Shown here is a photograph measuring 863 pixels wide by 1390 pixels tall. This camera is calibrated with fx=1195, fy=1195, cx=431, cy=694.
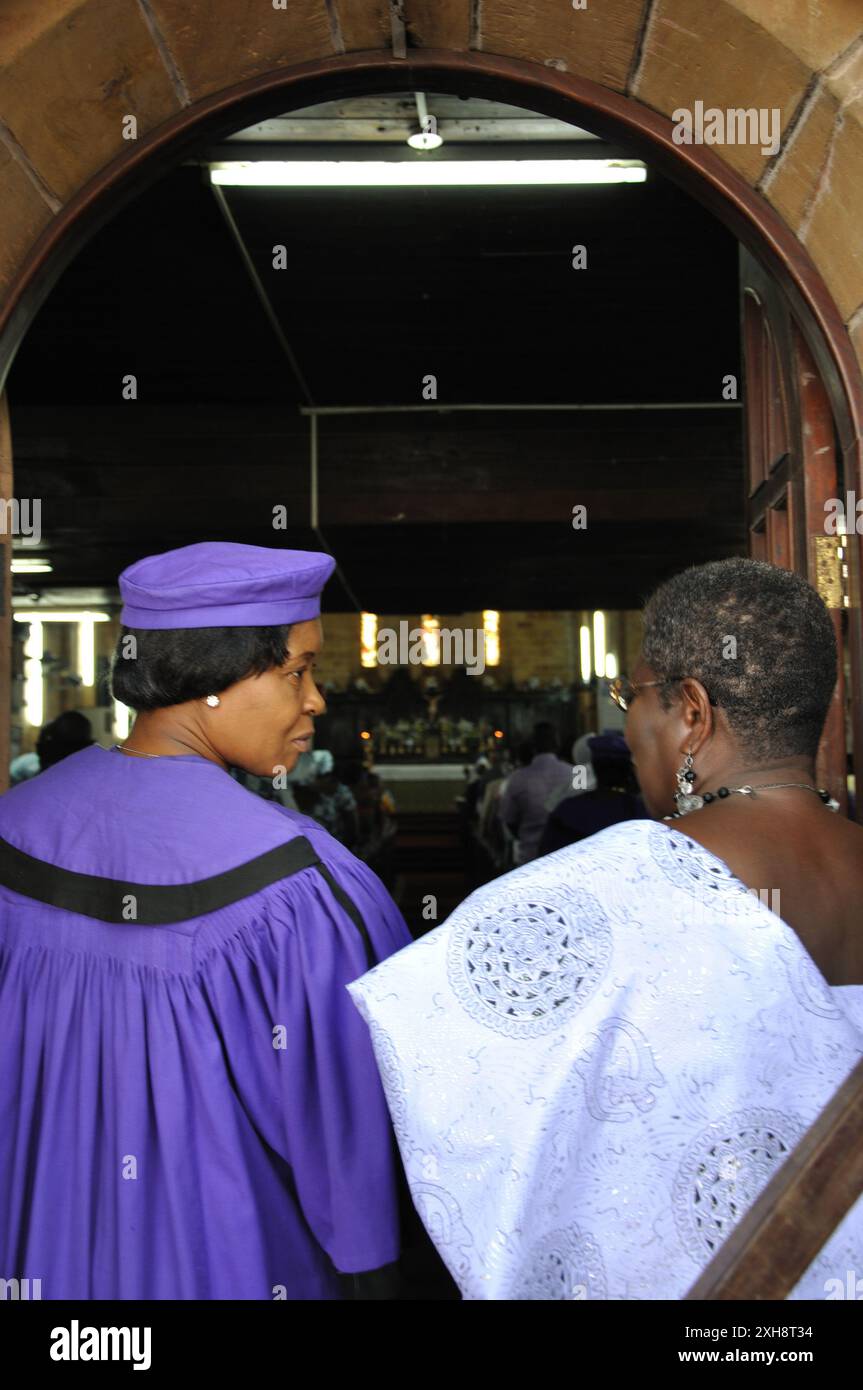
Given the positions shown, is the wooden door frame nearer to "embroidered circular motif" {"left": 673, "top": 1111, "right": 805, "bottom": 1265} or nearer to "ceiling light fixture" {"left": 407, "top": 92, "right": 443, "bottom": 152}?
"embroidered circular motif" {"left": 673, "top": 1111, "right": 805, "bottom": 1265}

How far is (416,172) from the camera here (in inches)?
155

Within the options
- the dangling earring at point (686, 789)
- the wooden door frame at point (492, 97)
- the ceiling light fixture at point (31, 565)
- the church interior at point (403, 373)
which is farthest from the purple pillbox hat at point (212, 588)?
the ceiling light fixture at point (31, 565)

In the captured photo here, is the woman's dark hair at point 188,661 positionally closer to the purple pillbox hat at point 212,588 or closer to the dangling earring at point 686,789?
the purple pillbox hat at point 212,588

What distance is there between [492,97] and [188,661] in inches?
50.0

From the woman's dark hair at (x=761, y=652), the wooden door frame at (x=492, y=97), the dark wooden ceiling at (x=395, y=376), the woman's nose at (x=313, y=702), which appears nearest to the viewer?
Answer: the woman's dark hair at (x=761, y=652)

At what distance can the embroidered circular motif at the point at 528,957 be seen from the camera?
1.24 m

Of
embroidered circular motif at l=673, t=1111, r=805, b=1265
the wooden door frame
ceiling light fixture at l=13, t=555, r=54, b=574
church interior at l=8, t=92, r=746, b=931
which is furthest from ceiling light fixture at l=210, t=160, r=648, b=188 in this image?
ceiling light fixture at l=13, t=555, r=54, b=574

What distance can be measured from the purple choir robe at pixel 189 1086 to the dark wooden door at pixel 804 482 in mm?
1031

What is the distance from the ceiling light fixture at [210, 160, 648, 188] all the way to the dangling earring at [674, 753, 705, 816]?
119 inches

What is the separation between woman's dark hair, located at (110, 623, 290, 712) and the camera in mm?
1626

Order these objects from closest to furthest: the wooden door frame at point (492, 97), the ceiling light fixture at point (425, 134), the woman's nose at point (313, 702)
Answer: the woman's nose at point (313, 702) → the wooden door frame at point (492, 97) → the ceiling light fixture at point (425, 134)

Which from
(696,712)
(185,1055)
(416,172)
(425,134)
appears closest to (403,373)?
(416,172)

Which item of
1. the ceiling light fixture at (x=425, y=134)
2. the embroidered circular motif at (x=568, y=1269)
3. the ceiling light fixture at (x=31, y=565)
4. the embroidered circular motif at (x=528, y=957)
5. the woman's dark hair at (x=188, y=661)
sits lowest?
the embroidered circular motif at (x=568, y=1269)
